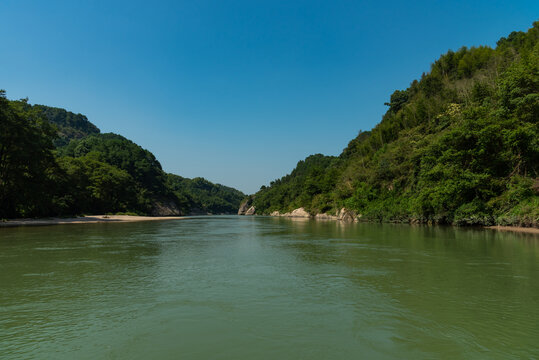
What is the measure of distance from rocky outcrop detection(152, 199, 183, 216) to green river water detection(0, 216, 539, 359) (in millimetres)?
113906

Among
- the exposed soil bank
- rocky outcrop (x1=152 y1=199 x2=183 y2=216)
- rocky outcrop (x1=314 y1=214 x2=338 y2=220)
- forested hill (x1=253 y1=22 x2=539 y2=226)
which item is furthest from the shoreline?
rocky outcrop (x1=152 y1=199 x2=183 y2=216)

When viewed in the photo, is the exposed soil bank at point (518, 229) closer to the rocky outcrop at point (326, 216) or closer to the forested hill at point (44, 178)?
the rocky outcrop at point (326, 216)

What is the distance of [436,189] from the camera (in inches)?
1292

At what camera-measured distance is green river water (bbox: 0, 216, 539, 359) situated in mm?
Result: 4953

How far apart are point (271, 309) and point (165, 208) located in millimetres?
130553

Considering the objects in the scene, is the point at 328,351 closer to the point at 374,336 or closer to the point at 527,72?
the point at 374,336

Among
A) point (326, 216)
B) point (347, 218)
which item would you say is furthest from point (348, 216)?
point (326, 216)

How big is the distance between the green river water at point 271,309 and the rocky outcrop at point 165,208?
4484 inches

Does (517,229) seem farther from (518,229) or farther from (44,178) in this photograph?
(44,178)

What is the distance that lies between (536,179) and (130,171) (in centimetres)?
12613

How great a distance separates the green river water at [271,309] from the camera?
4953mm

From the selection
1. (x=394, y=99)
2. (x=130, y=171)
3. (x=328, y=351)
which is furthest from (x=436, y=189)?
(x=130, y=171)

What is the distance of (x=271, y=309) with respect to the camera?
6934 millimetres

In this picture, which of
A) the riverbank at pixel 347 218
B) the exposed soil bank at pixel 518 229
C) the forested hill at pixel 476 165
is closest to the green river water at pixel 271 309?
the exposed soil bank at pixel 518 229
